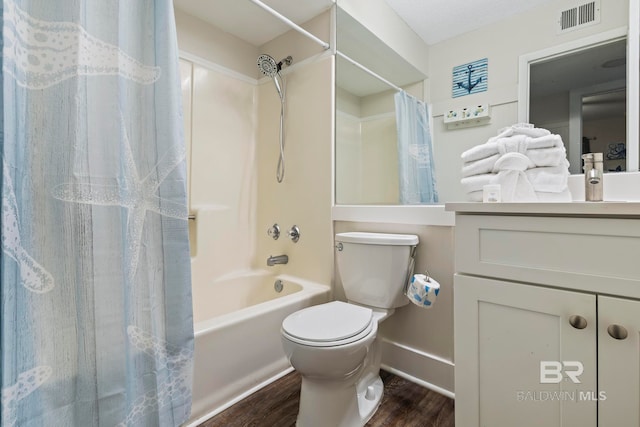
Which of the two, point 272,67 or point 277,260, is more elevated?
point 272,67

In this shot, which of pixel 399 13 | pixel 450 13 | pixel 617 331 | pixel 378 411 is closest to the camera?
pixel 617 331

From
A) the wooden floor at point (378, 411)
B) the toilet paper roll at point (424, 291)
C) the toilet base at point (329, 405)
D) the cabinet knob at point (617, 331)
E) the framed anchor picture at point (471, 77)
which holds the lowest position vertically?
the wooden floor at point (378, 411)

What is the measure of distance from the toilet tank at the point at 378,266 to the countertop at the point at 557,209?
1.58 feet

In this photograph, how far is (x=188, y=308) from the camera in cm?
108

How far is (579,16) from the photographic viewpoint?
4.02ft

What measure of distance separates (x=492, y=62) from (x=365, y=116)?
78cm

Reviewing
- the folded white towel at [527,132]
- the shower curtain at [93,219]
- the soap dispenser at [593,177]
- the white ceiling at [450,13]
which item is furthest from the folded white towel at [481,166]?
the shower curtain at [93,219]

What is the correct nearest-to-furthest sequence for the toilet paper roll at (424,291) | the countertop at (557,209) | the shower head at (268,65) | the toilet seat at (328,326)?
the countertop at (557,209) < the toilet seat at (328,326) < the toilet paper roll at (424,291) < the shower head at (268,65)

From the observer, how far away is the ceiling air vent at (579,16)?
120 cm

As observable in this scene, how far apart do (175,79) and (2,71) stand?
0.44 m

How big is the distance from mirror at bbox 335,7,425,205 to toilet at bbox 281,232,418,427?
50 cm

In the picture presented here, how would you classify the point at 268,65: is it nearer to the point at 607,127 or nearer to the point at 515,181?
the point at 515,181

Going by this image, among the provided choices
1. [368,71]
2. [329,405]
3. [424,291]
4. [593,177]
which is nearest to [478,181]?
[593,177]

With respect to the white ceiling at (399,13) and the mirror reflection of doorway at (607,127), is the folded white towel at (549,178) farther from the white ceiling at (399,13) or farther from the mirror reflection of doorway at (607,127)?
the white ceiling at (399,13)
